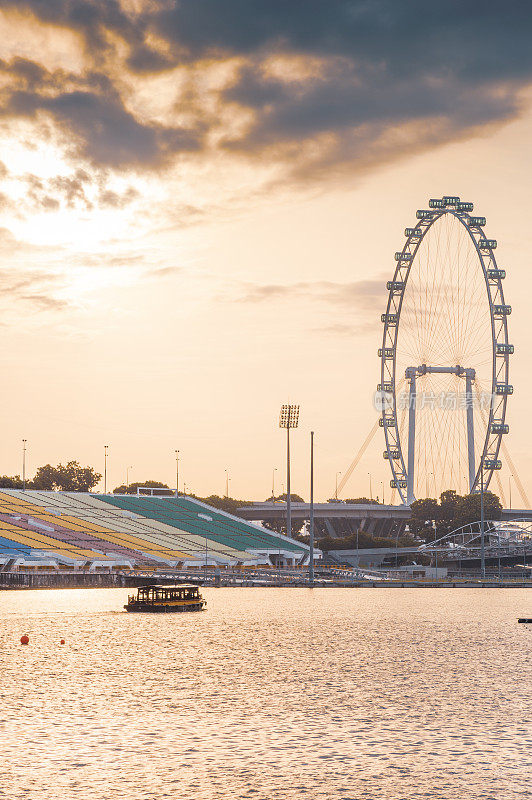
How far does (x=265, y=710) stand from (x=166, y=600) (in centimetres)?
5989

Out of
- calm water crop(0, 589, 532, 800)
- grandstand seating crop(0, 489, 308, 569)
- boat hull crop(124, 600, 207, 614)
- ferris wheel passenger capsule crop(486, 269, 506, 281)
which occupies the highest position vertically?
ferris wheel passenger capsule crop(486, 269, 506, 281)

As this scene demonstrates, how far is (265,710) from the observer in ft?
148

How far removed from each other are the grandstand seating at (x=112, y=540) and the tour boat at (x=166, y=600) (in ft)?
156

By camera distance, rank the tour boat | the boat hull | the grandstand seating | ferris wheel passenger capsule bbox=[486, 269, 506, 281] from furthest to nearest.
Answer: ferris wheel passenger capsule bbox=[486, 269, 506, 281] → the grandstand seating → the tour boat → the boat hull

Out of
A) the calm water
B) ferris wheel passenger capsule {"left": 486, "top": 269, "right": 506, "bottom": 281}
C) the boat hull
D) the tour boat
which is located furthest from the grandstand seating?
the calm water

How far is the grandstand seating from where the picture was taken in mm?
158125

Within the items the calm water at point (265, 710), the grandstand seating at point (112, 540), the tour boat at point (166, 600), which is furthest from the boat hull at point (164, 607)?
the grandstand seating at point (112, 540)

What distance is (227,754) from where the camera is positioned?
3588cm

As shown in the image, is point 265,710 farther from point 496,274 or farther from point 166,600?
point 496,274

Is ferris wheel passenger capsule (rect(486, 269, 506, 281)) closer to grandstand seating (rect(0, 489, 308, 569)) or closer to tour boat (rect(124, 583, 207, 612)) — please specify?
grandstand seating (rect(0, 489, 308, 569))

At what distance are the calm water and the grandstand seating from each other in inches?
2669

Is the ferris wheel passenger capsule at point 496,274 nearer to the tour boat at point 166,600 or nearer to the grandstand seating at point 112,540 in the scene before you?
the grandstand seating at point 112,540

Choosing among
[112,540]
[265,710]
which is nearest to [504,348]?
[112,540]

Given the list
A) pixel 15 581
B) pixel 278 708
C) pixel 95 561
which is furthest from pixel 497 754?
pixel 95 561
